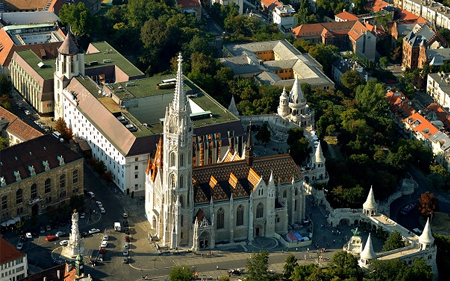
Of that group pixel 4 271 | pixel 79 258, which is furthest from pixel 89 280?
pixel 4 271

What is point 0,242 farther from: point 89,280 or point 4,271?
point 89,280

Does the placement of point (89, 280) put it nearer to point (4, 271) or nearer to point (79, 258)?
point (79, 258)

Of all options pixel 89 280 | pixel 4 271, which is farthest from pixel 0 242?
pixel 89 280
